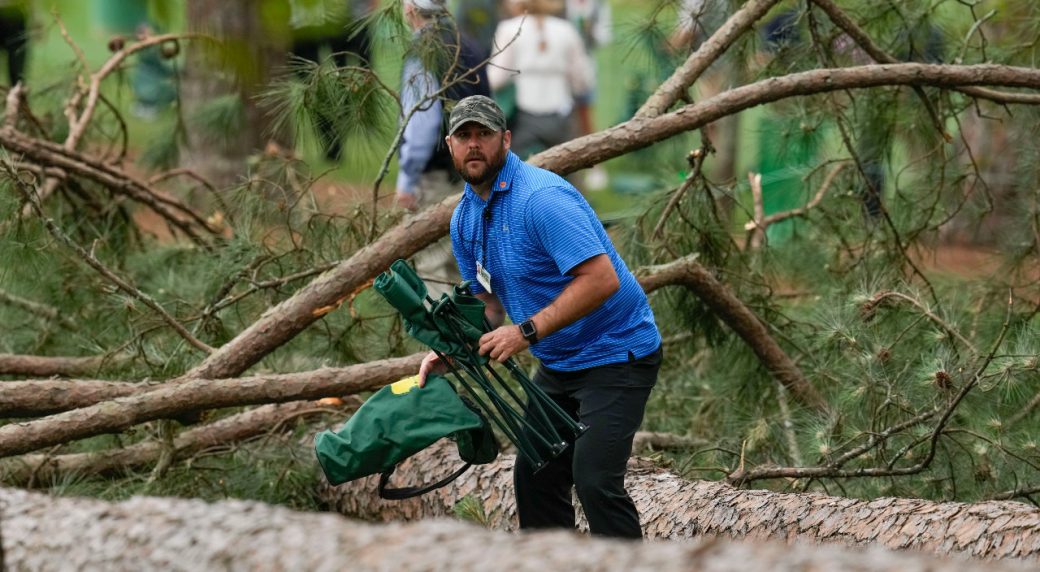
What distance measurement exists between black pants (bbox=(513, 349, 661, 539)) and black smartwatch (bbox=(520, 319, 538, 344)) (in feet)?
1.01

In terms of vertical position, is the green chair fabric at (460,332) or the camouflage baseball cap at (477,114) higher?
the camouflage baseball cap at (477,114)

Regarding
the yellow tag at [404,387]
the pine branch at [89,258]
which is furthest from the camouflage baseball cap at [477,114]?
the pine branch at [89,258]

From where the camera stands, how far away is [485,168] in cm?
331

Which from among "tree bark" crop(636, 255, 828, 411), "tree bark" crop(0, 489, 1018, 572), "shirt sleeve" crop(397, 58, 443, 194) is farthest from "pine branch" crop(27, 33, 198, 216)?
"tree bark" crop(0, 489, 1018, 572)

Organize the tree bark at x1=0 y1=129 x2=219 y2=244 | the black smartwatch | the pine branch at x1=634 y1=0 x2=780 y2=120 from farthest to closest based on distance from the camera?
the tree bark at x1=0 y1=129 x2=219 y2=244
the pine branch at x1=634 y1=0 x2=780 y2=120
the black smartwatch

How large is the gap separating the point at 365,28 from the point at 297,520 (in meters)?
2.82

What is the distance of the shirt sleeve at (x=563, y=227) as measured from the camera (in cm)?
318

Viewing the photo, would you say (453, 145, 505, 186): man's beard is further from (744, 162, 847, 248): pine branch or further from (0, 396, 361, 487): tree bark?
(744, 162, 847, 248): pine branch

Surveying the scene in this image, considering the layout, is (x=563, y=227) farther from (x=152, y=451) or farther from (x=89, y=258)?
(x=152, y=451)

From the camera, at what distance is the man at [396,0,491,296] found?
4629 mm

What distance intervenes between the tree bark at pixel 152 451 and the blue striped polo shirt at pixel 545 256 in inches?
50.3

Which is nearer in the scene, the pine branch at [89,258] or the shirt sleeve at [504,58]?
the pine branch at [89,258]

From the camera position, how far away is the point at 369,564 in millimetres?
2037

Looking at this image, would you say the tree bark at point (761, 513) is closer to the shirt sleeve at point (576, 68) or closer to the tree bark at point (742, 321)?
the tree bark at point (742, 321)
